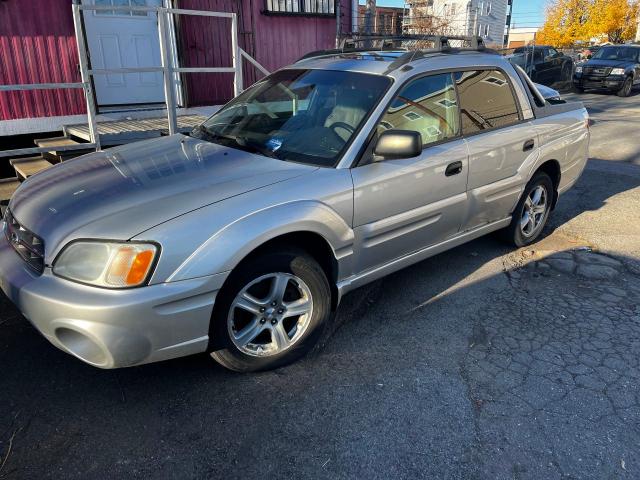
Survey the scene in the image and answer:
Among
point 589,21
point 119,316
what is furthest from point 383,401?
point 589,21

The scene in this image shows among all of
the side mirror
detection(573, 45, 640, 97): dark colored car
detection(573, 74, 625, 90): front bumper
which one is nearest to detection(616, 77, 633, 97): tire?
detection(573, 45, 640, 97): dark colored car

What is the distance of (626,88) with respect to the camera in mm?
18188

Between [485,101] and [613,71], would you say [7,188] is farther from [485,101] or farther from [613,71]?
[613,71]

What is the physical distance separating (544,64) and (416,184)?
18468 millimetres

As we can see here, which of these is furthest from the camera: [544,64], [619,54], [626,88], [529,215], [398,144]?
[544,64]

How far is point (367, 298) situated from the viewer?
389cm

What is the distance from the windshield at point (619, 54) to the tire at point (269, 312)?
2012 centimetres

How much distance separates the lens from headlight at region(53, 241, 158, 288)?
241 cm

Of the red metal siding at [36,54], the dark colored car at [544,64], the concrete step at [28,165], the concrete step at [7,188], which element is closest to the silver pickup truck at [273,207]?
the concrete step at [7,188]

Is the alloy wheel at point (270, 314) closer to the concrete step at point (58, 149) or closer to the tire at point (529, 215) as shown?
the tire at point (529, 215)

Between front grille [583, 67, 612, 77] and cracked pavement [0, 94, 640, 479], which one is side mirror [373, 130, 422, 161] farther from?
front grille [583, 67, 612, 77]

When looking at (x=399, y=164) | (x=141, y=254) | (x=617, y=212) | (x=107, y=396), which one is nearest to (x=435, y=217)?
(x=399, y=164)

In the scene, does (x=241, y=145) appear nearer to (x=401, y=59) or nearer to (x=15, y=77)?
(x=401, y=59)

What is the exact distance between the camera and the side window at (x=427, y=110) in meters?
3.46
